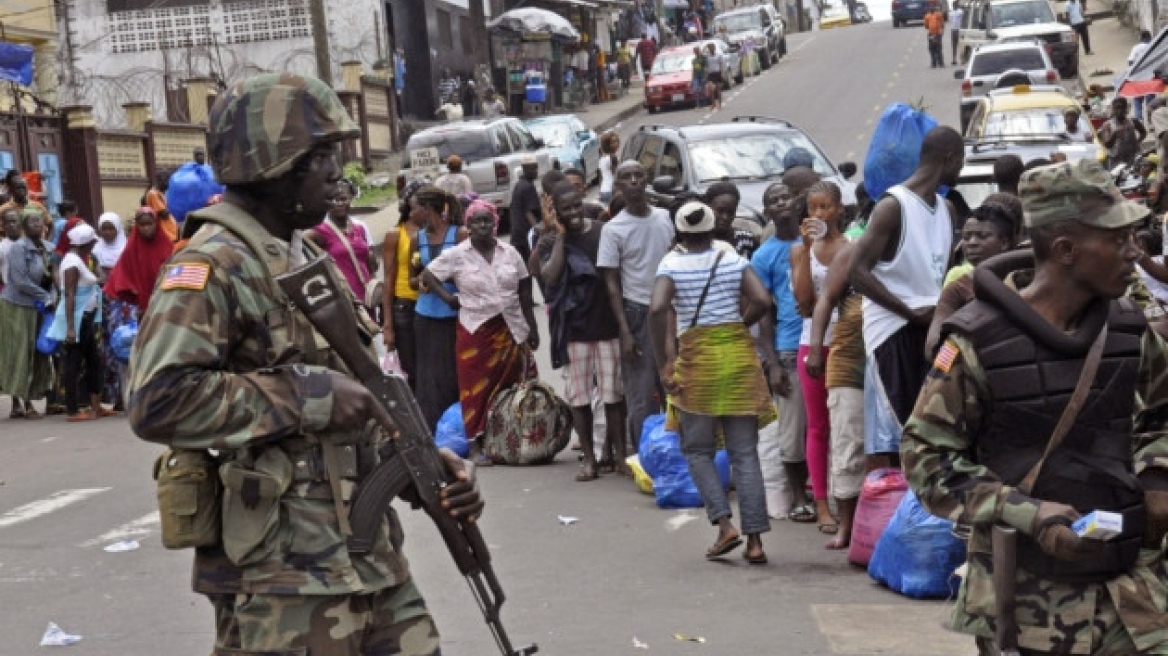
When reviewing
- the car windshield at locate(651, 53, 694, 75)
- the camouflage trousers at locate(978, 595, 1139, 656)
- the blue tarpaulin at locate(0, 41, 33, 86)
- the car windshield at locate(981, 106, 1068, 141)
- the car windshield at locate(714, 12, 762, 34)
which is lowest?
the camouflage trousers at locate(978, 595, 1139, 656)

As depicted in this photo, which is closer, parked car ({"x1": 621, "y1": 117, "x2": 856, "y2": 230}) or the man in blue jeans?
the man in blue jeans

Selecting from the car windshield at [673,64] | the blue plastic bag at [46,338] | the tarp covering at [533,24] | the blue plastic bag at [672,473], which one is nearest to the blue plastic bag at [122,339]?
the blue plastic bag at [46,338]

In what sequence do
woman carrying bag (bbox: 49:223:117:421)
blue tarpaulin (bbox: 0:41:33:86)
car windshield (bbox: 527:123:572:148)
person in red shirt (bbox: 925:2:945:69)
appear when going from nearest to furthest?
woman carrying bag (bbox: 49:223:117:421) < blue tarpaulin (bbox: 0:41:33:86) < car windshield (bbox: 527:123:572:148) < person in red shirt (bbox: 925:2:945:69)

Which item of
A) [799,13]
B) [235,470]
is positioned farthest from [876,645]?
[799,13]

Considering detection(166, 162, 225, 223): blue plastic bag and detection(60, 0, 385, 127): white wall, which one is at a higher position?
detection(60, 0, 385, 127): white wall

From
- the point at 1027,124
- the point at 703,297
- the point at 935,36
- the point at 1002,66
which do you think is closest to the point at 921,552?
the point at 703,297

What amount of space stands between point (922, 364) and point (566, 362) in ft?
13.1

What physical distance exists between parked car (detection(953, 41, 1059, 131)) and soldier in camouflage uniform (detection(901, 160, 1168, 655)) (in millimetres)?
31577

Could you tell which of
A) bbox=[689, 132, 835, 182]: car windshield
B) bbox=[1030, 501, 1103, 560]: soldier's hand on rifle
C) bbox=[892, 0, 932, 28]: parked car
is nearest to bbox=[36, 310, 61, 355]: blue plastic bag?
bbox=[689, 132, 835, 182]: car windshield

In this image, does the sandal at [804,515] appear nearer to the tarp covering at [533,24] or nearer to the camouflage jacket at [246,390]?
the camouflage jacket at [246,390]

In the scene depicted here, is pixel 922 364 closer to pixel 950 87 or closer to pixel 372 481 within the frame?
pixel 372 481

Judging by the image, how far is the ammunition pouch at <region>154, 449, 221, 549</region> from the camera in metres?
4.39

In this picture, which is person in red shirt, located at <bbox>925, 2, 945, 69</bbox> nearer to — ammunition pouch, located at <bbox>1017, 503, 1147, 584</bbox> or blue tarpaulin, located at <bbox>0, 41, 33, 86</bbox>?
blue tarpaulin, located at <bbox>0, 41, 33, 86</bbox>

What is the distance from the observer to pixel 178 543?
4.41 m
